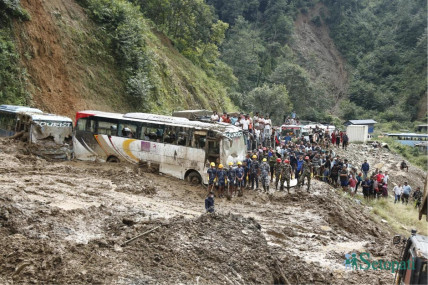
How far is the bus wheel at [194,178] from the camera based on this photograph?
17.2 metres

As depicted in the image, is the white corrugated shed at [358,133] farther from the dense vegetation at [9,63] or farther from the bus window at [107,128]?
the dense vegetation at [9,63]

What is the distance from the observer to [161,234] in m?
9.43

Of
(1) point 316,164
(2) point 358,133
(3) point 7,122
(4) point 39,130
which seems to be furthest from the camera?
(2) point 358,133

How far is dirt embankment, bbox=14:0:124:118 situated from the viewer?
23.6m

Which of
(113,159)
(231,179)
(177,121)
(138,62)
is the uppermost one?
(138,62)

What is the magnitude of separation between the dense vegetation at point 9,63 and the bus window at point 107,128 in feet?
18.9

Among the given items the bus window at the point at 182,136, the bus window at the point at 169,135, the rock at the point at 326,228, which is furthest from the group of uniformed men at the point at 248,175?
the rock at the point at 326,228

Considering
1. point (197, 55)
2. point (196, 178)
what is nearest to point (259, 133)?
point (196, 178)

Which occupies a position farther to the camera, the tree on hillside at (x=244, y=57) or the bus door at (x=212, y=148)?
the tree on hillside at (x=244, y=57)

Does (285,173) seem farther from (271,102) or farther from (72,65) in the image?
(271,102)

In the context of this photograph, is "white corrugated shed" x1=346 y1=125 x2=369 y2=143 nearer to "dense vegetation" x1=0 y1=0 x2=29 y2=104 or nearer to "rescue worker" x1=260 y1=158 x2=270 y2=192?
"rescue worker" x1=260 y1=158 x2=270 y2=192

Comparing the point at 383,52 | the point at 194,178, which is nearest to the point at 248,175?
the point at 194,178

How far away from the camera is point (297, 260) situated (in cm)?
1011

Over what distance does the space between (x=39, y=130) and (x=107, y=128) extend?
2847 mm
